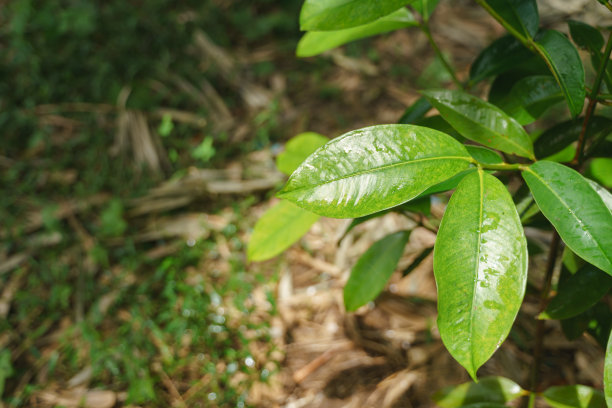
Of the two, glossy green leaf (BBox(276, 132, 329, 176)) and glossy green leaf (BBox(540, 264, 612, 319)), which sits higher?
glossy green leaf (BBox(276, 132, 329, 176))

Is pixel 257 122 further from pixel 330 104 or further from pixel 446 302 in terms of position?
pixel 446 302

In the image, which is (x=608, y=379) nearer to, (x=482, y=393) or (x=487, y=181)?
(x=487, y=181)

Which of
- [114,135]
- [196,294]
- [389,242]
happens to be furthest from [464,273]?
[114,135]

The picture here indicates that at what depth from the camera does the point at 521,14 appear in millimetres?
666

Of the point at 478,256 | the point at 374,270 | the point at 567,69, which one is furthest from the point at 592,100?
the point at 374,270

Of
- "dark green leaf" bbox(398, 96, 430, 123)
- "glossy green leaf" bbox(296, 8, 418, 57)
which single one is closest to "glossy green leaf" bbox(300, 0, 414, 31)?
"glossy green leaf" bbox(296, 8, 418, 57)

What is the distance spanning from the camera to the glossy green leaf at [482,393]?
83cm

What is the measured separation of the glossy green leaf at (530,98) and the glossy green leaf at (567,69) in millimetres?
57

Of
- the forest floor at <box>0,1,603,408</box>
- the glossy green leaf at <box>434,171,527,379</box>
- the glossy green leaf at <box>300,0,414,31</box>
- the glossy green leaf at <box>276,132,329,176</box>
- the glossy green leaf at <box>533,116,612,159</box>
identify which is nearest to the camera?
the glossy green leaf at <box>434,171,527,379</box>

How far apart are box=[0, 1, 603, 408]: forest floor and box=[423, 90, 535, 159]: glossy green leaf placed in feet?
2.36

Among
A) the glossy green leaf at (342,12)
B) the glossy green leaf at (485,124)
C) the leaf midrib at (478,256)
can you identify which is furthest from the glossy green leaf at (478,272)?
the glossy green leaf at (342,12)

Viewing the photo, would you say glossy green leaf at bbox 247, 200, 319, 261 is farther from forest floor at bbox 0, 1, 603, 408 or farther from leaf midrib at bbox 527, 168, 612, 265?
forest floor at bbox 0, 1, 603, 408

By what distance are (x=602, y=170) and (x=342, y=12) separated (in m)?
0.48

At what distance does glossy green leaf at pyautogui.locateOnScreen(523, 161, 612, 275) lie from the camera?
460mm
